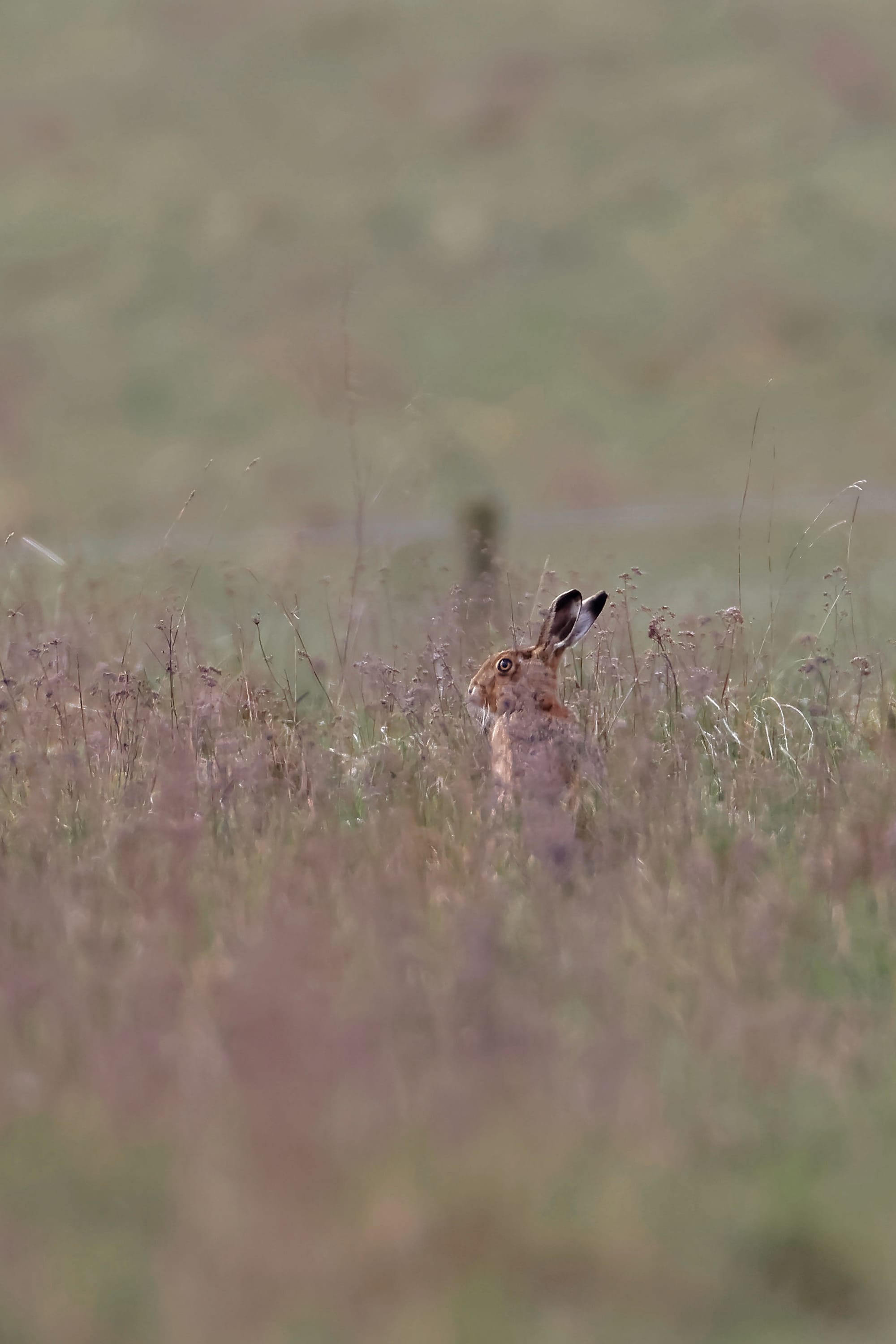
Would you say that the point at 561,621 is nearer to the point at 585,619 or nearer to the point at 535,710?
the point at 585,619

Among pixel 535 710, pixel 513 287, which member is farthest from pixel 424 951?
pixel 513 287

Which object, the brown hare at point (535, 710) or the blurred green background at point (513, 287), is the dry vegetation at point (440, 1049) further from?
the blurred green background at point (513, 287)

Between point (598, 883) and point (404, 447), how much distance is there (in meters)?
3.79

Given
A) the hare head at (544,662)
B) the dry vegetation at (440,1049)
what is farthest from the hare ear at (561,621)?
the dry vegetation at (440,1049)

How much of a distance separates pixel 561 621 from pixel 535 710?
0.66m

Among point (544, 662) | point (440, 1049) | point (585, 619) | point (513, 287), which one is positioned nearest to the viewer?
point (440, 1049)

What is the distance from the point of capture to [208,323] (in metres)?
51.6

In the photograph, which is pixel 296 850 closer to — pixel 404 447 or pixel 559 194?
pixel 404 447

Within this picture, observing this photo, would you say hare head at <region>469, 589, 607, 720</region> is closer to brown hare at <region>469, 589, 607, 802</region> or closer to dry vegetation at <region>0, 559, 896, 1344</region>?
brown hare at <region>469, 589, 607, 802</region>

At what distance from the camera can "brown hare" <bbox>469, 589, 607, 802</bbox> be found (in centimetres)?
482

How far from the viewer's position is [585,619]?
5.97 meters

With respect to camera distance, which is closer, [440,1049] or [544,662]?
[440,1049]

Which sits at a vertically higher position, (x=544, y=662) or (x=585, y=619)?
(x=585, y=619)

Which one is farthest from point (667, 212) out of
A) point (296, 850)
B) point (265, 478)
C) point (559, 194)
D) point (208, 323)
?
point (296, 850)
